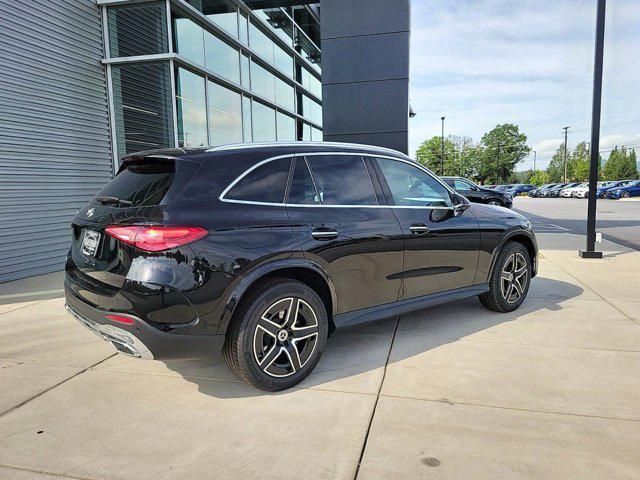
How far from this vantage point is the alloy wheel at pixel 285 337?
10.2 ft

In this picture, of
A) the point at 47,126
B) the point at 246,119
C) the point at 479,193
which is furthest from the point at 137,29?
the point at 479,193

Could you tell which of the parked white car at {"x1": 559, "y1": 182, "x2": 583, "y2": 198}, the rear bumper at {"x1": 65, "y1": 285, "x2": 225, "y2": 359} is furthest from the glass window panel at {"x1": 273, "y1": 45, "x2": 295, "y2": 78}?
the parked white car at {"x1": 559, "y1": 182, "x2": 583, "y2": 198}

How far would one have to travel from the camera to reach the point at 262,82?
1384 cm

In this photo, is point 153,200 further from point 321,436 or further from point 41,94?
point 41,94

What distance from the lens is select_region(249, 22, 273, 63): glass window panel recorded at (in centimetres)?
1309

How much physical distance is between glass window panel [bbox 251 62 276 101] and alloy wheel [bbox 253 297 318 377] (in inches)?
430

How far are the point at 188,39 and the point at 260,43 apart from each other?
4.37 metres

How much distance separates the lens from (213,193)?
2967 millimetres

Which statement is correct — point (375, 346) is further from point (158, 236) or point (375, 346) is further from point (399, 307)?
point (158, 236)

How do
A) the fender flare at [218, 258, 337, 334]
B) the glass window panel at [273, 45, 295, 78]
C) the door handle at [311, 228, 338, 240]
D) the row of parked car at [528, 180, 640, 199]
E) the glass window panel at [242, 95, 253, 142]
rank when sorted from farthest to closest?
the row of parked car at [528, 180, 640, 199], the glass window panel at [273, 45, 295, 78], the glass window panel at [242, 95, 253, 142], the door handle at [311, 228, 338, 240], the fender flare at [218, 258, 337, 334]

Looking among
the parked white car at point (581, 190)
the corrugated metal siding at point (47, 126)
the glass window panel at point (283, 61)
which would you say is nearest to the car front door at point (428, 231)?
the corrugated metal siding at point (47, 126)

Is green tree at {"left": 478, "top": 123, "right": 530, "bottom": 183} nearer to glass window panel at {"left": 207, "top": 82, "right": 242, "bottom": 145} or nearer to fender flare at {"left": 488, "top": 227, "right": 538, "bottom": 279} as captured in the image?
glass window panel at {"left": 207, "top": 82, "right": 242, "bottom": 145}

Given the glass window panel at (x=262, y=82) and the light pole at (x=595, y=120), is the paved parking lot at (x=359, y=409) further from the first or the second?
the glass window panel at (x=262, y=82)

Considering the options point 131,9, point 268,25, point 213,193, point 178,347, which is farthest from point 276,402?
point 268,25
